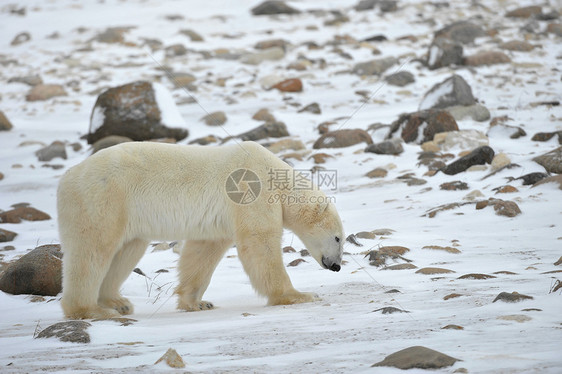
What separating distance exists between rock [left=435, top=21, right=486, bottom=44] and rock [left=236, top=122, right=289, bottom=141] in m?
8.61

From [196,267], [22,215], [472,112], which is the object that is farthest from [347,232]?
[472,112]

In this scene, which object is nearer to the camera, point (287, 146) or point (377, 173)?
point (377, 173)

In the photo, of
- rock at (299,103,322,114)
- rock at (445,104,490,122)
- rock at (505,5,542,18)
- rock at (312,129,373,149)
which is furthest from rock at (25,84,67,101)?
rock at (505,5,542,18)

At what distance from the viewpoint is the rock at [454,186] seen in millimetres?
8188

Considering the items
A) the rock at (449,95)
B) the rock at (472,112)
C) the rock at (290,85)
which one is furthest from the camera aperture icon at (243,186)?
the rock at (290,85)

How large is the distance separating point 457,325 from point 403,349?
23.3 inches

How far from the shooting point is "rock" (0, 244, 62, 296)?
5691mm

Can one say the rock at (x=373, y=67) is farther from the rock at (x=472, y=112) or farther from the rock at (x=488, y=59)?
the rock at (x=472, y=112)

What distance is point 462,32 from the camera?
1930 centimetres

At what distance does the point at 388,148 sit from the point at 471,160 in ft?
5.81

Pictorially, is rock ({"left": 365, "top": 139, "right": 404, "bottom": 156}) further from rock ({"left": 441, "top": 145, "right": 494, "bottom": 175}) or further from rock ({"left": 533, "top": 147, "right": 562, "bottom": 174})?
rock ({"left": 533, "top": 147, "right": 562, "bottom": 174})

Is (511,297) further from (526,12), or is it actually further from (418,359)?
(526,12)

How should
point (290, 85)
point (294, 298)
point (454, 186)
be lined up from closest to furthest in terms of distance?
point (294, 298) < point (454, 186) < point (290, 85)

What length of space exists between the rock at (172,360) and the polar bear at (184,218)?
2079 mm
